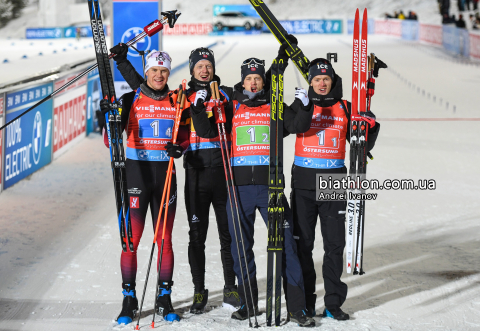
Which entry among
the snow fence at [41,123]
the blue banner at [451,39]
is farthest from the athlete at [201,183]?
the blue banner at [451,39]

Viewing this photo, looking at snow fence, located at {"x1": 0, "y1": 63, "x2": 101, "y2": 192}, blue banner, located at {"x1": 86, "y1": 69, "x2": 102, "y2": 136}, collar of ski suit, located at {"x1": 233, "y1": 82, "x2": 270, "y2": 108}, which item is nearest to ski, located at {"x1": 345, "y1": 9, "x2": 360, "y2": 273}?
collar of ski suit, located at {"x1": 233, "y1": 82, "x2": 270, "y2": 108}

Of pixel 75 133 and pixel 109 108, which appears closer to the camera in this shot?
pixel 109 108

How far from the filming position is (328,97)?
13.3 feet

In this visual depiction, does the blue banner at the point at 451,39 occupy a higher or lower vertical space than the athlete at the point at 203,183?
higher

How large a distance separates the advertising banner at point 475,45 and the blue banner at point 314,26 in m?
20.3

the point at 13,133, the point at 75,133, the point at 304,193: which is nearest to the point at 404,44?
the point at 75,133

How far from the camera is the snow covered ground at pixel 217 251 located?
429 centimetres

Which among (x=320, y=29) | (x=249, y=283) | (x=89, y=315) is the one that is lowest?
(x=89, y=315)

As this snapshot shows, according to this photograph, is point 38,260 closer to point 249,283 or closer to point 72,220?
point 72,220

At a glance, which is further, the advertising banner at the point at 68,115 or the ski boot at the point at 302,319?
the advertising banner at the point at 68,115

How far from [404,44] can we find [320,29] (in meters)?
13.9

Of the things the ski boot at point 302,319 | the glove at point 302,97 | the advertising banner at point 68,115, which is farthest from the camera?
the advertising banner at point 68,115

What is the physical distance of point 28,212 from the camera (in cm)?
689

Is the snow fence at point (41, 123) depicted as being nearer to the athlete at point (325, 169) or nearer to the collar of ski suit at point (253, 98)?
the collar of ski suit at point (253, 98)
